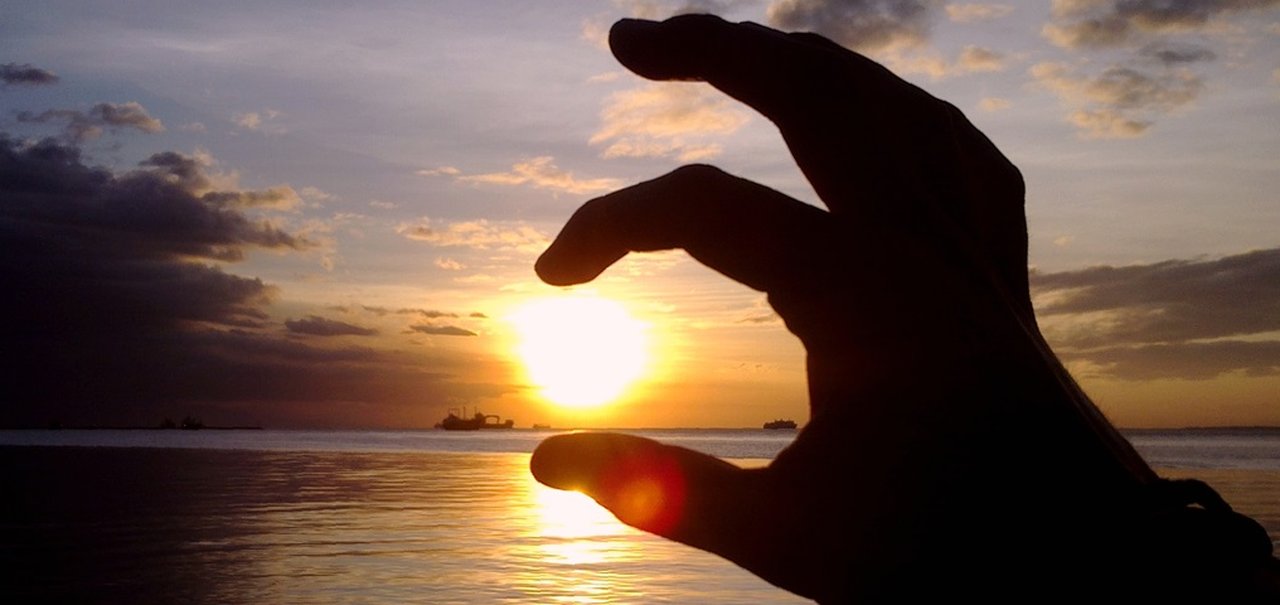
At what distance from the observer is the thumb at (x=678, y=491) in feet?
4.08

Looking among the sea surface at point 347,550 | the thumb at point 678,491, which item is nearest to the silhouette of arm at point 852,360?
the thumb at point 678,491

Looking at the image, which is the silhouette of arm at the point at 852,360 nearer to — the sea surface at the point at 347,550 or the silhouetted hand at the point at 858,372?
the silhouetted hand at the point at 858,372

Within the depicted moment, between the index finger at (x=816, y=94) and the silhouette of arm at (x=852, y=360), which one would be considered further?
the index finger at (x=816, y=94)

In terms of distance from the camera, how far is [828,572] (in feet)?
3.91

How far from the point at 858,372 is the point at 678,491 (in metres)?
0.26

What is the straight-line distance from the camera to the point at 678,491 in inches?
49.5

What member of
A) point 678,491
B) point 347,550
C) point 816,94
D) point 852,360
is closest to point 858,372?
point 852,360

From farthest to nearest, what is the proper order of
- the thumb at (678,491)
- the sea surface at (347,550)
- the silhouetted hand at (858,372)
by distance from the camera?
1. the sea surface at (347,550)
2. the thumb at (678,491)
3. the silhouetted hand at (858,372)

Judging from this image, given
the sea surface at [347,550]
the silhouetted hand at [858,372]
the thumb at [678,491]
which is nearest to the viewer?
the silhouetted hand at [858,372]

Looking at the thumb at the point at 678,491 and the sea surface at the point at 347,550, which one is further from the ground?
the thumb at the point at 678,491

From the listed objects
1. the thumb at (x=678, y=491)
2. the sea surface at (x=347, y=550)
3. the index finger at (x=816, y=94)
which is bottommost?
the sea surface at (x=347, y=550)

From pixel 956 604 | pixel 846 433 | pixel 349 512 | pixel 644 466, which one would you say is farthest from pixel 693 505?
pixel 349 512

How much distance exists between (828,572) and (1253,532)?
1.45 feet

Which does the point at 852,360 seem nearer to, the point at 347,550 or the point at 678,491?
the point at 678,491
